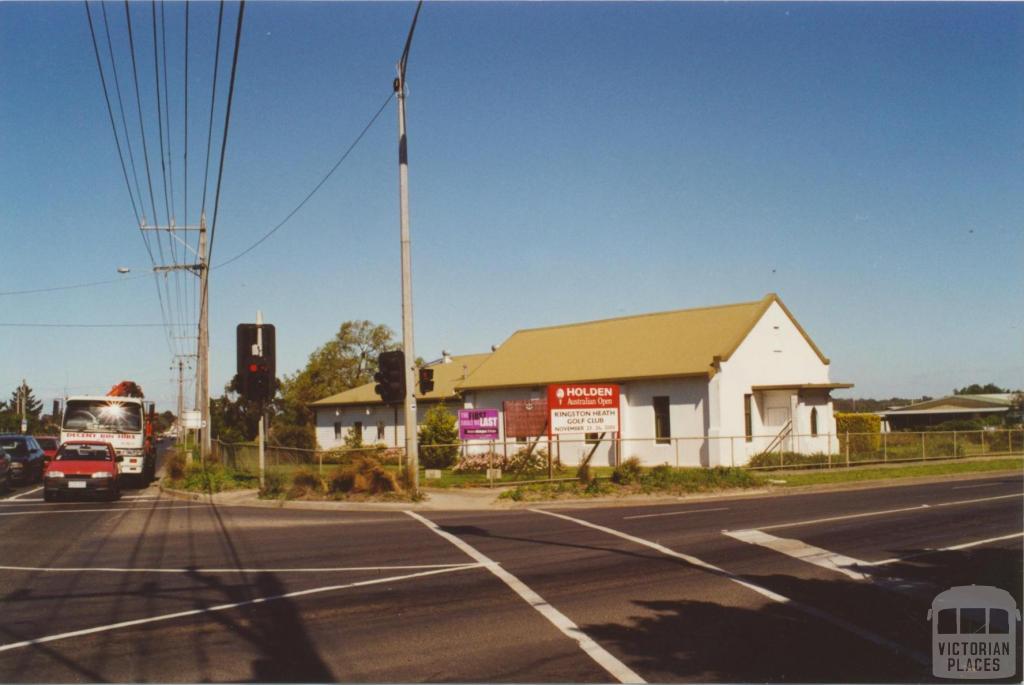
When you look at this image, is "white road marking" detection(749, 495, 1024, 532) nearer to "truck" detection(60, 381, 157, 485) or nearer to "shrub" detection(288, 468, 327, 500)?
"shrub" detection(288, 468, 327, 500)

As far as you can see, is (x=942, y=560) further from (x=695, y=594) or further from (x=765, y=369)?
(x=765, y=369)

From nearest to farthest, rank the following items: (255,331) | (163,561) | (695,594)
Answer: (695,594), (163,561), (255,331)

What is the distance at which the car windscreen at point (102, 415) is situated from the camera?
29297 millimetres

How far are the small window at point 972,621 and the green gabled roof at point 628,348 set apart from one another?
2320 centimetres

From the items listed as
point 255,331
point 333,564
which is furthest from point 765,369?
point 333,564

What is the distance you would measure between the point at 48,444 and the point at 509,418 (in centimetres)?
2380

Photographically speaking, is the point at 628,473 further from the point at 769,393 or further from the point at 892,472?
the point at 769,393

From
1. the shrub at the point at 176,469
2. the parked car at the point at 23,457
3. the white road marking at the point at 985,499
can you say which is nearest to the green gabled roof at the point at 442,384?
the shrub at the point at 176,469

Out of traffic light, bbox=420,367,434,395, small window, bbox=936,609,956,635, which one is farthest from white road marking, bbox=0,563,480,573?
traffic light, bbox=420,367,434,395

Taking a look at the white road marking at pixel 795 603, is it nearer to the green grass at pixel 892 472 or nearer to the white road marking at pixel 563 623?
the white road marking at pixel 563 623

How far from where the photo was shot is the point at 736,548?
12836mm

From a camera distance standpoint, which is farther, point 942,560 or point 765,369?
point 765,369

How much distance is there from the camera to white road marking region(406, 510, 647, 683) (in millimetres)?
6680

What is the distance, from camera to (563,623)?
8.20 metres
